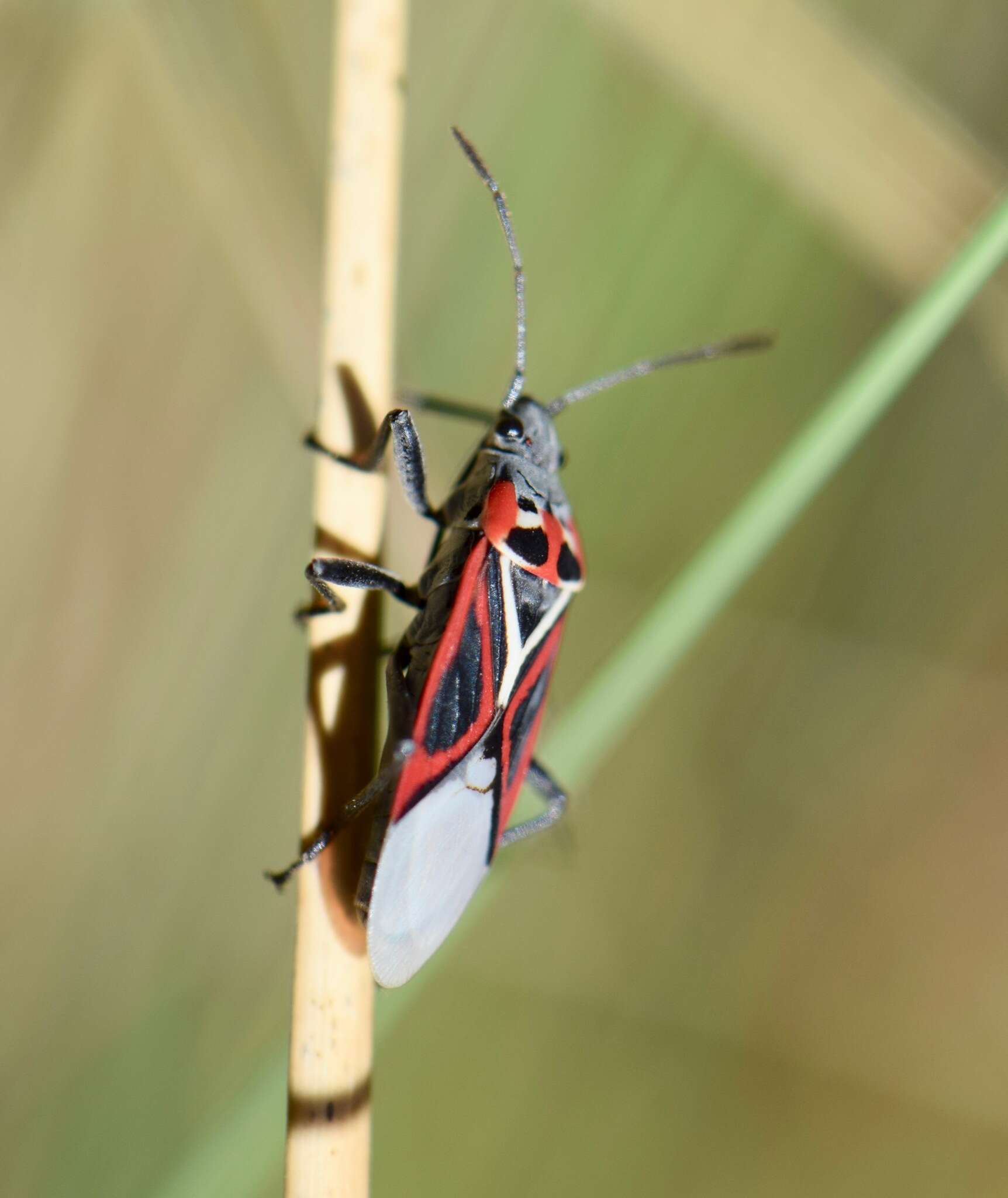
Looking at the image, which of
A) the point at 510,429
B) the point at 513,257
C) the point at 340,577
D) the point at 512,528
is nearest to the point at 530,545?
the point at 512,528

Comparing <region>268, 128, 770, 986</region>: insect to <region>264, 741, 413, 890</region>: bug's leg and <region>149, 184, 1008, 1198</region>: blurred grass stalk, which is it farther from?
<region>149, 184, 1008, 1198</region>: blurred grass stalk

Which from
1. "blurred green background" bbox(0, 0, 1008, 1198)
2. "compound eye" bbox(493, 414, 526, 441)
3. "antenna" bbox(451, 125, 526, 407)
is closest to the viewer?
"antenna" bbox(451, 125, 526, 407)

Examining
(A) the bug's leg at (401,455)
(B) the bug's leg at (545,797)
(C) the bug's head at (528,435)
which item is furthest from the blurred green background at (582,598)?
(B) the bug's leg at (545,797)

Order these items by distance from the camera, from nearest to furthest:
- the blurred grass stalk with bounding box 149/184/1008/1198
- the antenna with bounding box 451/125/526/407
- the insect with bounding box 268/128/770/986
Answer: the blurred grass stalk with bounding box 149/184/1008/1198, the insect with bounding box 268/128/770/986, the antenna with bounding box 451/125/526/407

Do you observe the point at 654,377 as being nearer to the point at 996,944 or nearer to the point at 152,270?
the point at 152,270

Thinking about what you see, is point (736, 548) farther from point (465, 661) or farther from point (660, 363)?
point (660, 363)

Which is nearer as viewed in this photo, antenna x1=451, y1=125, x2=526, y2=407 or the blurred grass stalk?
the blurred grass stalk

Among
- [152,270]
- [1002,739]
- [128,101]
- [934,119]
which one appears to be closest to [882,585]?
[1002,739]

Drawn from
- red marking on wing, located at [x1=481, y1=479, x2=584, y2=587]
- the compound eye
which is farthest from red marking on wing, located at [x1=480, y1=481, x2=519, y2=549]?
the compound eye
